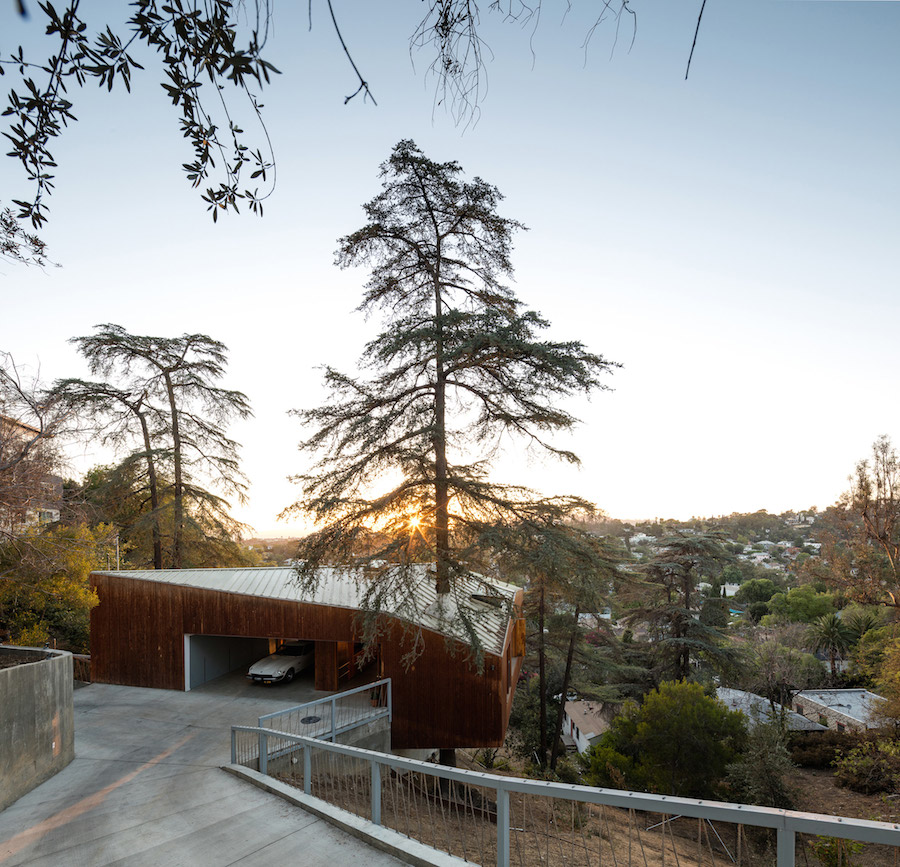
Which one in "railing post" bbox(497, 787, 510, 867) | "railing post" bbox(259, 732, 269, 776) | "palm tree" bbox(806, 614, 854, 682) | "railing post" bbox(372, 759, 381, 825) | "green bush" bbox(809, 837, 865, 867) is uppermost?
"railing post" bbox(497, 787, 510, 867)

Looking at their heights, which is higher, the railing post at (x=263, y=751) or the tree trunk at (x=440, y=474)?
the tree trunk at (x=440, y=474)

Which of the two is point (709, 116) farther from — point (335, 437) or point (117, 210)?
point (335, 437)

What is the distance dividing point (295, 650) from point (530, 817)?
13074 mm

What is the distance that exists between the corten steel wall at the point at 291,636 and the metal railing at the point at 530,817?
124 cm

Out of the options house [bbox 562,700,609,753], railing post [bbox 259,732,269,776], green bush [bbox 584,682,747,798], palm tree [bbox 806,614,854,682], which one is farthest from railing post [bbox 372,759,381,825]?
palm tree [bbox 806,614,854,682]

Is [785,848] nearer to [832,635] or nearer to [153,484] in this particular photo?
[153,484]

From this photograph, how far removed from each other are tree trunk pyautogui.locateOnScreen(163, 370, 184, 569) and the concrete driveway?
8.33m

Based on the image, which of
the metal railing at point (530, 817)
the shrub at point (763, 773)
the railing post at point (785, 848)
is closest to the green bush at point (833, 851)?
the metal railing at point (530, 817)

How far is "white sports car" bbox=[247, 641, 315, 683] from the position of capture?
49.4ft

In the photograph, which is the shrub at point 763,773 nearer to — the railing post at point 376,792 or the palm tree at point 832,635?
the railing post at point 376,792

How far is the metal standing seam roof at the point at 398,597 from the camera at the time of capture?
1158 cm

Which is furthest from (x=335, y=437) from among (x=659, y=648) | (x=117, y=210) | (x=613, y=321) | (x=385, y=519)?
(x=659, y=648)

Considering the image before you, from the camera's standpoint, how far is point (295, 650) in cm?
1723

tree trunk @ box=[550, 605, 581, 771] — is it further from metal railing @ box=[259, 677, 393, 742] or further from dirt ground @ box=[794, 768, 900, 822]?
metal railing @ box=[259, 677, 393, 742]
